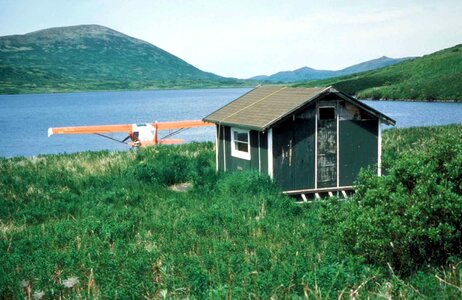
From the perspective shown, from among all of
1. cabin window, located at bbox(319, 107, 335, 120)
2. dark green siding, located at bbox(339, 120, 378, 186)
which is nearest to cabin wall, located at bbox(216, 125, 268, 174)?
cabin window, located at bbox(319, 107, 335, 120)

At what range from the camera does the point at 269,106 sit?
1936cm

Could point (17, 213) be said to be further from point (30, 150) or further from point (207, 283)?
point (30, 150)

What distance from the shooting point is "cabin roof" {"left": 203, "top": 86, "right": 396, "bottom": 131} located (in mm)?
17812

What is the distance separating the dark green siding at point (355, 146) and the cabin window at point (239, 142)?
3933mm

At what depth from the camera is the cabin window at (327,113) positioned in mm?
18609

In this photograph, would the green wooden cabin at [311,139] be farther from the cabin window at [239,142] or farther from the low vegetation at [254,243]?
the low vegetation at [254,243]

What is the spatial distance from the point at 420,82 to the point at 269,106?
338 ft

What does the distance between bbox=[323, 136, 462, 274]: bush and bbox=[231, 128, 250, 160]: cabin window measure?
10664 mm

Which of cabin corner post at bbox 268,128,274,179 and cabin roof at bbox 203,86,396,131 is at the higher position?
cabin roof at bbox 203,86,396,131

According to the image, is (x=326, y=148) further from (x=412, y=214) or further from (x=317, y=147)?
(x=412, y=214)

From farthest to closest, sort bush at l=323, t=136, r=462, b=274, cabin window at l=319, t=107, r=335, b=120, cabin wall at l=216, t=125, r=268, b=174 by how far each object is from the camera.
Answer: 1. cabin window at l=319, t=107, r=335, b=120
2. cabin wall at l=216, t=125, r=268, b=174
3. bush at l=323, t=136, r=462, b=274

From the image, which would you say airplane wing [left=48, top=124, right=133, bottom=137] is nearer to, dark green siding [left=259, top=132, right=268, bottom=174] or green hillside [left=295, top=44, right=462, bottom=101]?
dark green siding [left=259, top=132, right=268, bottom=174]

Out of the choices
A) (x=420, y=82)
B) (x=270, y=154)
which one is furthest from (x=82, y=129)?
(x=420, y=82)

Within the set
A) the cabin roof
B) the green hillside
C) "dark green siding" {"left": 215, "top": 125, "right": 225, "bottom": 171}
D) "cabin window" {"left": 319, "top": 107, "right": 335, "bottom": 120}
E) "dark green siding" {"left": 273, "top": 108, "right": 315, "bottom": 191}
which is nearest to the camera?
the cabin roof
